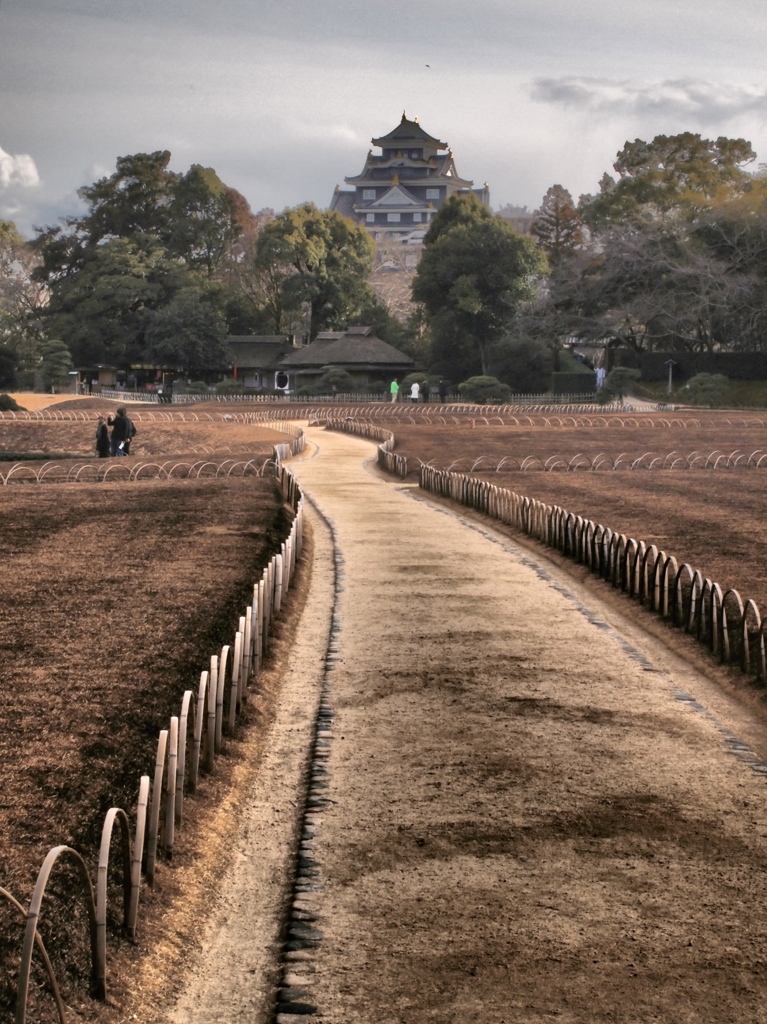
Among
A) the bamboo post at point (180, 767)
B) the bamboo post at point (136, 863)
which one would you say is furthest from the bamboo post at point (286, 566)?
the bamboo post at point (136, 863)

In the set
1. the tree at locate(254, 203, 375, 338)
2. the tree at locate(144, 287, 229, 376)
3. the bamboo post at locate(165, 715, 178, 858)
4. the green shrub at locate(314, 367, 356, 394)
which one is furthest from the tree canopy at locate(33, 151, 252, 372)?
the bamboo post at locate(165, 715, 178, 858)

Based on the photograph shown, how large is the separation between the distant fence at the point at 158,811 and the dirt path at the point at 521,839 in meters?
0.48

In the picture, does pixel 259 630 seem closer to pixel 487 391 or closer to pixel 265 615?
pixel 265 615

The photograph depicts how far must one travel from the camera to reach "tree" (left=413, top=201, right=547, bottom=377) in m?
69.2

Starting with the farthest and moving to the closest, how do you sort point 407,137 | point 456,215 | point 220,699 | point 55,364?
point 407,137, point 456,215, point 55,364, point 220,699

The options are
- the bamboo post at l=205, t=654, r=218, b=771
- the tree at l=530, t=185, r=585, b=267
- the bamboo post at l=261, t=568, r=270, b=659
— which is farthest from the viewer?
the tree at l=530, t=185, r=585, b=267

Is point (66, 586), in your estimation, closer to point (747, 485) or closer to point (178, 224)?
point (747, 485)

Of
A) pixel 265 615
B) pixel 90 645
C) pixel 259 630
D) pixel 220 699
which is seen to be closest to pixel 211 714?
pixel 220 699

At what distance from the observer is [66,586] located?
1336 centimetres

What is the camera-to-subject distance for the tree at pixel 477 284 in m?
69.2

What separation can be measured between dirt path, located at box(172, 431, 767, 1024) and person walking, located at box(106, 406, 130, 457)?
63.9ft

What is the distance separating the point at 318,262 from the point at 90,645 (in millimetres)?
71617

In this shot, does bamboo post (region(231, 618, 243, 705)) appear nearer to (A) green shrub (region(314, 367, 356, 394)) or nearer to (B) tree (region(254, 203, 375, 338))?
(A) green shrub (region(314, 367, 356, 394))

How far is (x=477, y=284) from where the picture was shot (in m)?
69.8
